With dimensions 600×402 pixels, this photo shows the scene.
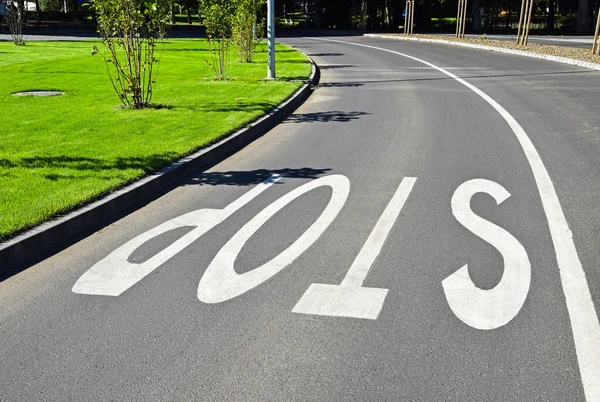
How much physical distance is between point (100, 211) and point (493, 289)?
3974 millimetres

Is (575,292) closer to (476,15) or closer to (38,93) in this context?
(38,93)

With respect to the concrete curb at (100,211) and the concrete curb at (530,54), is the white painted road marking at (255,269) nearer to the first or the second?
the concrete curb at (100,211)

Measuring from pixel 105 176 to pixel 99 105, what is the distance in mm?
6702

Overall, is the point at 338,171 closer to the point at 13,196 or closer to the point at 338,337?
the point at 13,196

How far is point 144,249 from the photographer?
6098 millimetres

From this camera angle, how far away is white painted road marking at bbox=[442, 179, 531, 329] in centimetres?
464

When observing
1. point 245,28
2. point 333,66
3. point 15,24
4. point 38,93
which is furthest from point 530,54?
point 15,24

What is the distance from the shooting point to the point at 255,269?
557cm

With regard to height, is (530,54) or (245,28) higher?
(245,28)

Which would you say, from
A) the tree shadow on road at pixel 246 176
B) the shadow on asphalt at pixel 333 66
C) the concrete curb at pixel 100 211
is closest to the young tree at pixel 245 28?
the shadow on asphalt at pixel 333 66

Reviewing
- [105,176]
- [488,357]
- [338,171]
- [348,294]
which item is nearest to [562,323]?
[488,357]

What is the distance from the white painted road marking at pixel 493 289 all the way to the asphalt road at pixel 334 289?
17mm

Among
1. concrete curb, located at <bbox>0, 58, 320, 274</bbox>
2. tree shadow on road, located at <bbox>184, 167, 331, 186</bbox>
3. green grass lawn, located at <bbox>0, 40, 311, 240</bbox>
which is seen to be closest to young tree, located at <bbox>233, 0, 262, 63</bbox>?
green grass lawn, located at <bbox>0, 40, 311, 240</bbox>

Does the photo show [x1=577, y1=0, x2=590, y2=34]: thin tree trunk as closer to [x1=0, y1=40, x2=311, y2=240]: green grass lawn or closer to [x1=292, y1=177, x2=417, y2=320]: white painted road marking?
[x1=0, y1=40, x2=311, y2=240]: green grass lawn
